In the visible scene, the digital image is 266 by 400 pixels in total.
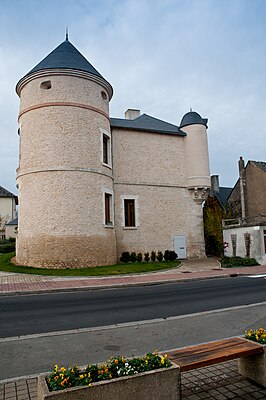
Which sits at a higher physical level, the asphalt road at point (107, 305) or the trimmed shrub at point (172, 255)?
the trimmed shrub at point (172, 255)

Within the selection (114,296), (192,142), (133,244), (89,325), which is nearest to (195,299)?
(114,296)

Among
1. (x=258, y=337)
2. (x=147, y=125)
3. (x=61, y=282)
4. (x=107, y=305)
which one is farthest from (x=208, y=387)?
(x=147, y=125)

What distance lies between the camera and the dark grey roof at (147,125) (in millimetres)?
23542

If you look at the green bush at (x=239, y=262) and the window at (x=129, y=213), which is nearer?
the green bush at (x=239, y=262)

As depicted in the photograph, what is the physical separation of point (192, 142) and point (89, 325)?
2021 cm

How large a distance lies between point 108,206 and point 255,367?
17.8 meters

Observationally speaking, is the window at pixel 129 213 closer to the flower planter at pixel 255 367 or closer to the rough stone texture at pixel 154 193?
the rough stone texture at pixel 154 193

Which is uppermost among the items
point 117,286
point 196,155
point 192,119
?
point 192,119

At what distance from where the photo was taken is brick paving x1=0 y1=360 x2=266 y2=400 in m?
3.42

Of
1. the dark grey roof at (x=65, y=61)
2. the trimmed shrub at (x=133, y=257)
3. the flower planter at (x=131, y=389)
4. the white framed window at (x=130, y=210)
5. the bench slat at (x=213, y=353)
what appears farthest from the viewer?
the white framed window at (x=130, y=210)

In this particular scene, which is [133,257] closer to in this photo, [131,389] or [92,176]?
[92,176]

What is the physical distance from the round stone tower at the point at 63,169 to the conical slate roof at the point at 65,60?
6 centimetres

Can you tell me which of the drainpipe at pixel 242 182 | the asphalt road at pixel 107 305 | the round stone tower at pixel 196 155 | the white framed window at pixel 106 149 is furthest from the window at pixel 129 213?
the drainpipe at pixel 242 182

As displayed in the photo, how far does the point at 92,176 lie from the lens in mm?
19375
